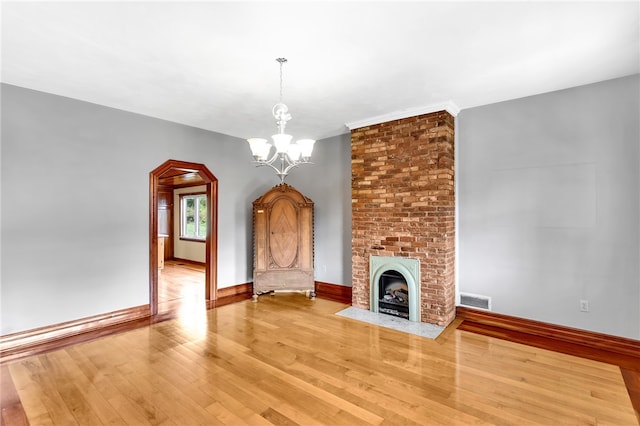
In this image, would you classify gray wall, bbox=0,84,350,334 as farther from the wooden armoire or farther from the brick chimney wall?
the brick chimney wall

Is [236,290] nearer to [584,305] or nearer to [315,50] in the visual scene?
[315,50]

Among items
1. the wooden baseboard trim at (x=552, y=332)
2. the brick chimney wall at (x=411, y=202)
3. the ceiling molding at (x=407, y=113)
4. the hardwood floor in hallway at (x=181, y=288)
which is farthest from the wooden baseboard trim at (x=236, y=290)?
the wooden baseboard trim at (x=552, y=332)

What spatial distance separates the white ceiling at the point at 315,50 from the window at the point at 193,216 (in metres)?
4.90

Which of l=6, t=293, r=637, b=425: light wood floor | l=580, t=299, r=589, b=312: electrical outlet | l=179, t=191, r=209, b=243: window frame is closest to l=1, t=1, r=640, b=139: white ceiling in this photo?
l=580, t=299, r=589, b=312: electrical outlet

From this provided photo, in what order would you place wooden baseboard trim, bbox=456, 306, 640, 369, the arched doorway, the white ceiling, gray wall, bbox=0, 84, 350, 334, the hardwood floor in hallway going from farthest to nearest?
1. the hardwood floor in hallway
2. the arched doorway
3. gray wall, bbox=0, 84, 350, 334
4. wooden baseboard trim, bbox=456, 306, 640, 369
5. the white ceiling

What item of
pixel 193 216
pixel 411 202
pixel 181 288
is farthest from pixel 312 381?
pixel 193 216

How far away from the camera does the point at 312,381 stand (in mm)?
2502

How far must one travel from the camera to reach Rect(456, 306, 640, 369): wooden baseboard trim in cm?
299

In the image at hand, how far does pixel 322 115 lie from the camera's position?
4.12 meters

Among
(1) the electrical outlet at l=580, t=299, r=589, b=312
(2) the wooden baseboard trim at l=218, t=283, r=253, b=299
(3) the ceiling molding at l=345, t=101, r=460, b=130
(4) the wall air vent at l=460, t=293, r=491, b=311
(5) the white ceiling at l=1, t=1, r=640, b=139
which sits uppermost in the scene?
(5) the white ceiling at l=1, t=1, r=640, b=139

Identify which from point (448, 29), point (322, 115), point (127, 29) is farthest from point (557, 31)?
point (127, 29)

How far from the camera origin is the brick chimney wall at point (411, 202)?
3.72 metres

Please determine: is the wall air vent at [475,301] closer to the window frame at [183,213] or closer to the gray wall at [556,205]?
the gray wall at [556,205]

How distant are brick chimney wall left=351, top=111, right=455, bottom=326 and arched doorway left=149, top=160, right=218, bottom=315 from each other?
2.30 meters
